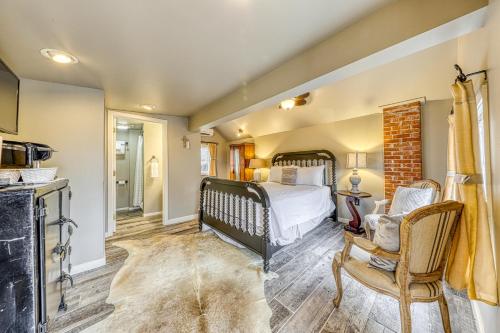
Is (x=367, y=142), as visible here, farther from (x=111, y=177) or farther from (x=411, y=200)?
(x=111, y=177)

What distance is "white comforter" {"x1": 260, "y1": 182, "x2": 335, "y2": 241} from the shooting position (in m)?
2.40

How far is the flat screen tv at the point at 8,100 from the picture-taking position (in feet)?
5.17

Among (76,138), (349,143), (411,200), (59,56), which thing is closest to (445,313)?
(411,200)

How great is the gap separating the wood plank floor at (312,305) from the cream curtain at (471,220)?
0.59 metres

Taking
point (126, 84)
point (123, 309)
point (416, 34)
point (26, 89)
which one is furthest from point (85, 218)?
point (416, 34)

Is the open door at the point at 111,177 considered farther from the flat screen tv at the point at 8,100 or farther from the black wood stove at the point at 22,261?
the black wood stove at the point at 22,261

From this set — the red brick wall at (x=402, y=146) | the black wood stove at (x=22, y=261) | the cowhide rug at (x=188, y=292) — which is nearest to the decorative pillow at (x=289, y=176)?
the red brick wall at (x=402, y=146)

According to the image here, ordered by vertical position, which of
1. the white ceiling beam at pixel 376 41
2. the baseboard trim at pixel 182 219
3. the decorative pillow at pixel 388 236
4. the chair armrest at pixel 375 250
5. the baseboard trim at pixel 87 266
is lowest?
the baseboard trim at pixel 87 266

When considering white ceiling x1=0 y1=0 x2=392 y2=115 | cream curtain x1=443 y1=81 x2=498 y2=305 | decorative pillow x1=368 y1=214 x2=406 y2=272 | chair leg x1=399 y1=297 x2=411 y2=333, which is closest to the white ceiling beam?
white ceiling x1=0 y1=0 x2=392 y2=115

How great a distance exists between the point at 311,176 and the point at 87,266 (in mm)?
3805

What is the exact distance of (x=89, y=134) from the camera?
2.39 metres

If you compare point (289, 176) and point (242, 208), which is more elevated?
point (289, 176)

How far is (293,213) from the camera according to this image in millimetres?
2660

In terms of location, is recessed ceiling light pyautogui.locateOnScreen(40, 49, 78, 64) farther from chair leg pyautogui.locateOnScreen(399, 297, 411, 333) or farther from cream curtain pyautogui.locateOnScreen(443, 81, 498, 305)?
chair leg pyautogui.locateOnScreen(399, 297, 411, 333)
